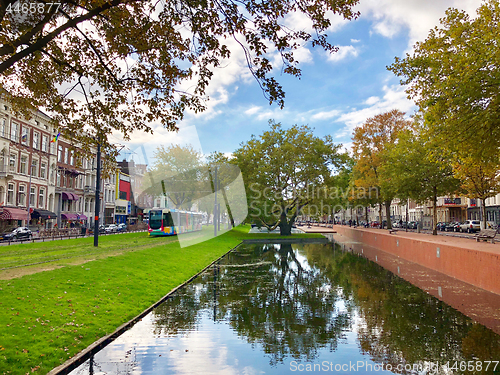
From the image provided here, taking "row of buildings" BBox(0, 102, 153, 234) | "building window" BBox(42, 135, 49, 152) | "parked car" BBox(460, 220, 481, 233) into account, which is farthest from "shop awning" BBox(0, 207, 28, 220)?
"parked car" BBox(460, 220, 481, 233)

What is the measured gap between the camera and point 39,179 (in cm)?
4994

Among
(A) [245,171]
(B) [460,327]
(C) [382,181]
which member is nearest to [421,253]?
(B) [460,327]

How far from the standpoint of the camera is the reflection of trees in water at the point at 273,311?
7844 millimetres

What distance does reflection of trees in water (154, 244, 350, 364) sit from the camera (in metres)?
7.84

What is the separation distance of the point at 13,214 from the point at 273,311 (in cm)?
4152

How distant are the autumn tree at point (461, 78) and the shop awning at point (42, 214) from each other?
45475 millimetres

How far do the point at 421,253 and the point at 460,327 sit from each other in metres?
12.1

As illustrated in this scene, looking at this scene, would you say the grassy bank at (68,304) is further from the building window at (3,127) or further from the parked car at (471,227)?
the parked car at (471,227)

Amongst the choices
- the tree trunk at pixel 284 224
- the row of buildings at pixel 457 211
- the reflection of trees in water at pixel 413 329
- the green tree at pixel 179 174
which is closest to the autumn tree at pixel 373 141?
the row of buildings at pixel 457 211

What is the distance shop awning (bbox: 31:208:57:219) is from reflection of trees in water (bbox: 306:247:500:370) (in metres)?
44.7

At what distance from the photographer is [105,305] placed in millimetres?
10086

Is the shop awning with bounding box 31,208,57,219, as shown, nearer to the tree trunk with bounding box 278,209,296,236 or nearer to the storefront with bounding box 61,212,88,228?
the storefront with bounding box 61,212,88,228

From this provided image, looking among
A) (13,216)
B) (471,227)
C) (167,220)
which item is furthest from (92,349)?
(471,227)

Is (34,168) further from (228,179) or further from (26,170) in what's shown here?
(228,179)
